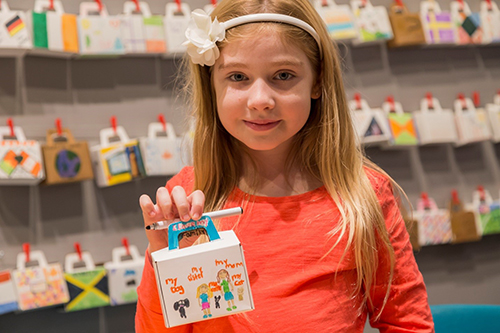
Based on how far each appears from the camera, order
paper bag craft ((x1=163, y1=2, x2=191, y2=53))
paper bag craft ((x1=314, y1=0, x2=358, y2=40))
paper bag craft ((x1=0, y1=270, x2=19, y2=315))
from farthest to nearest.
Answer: paper bag craft ((x1=314, y1=0, x2=358, y2=40))
paper bag craft ((x1=163, y1=2, x2=191, y2=53))
paper bag craft ((x1=0, y1=270, x2=19, y2=315))

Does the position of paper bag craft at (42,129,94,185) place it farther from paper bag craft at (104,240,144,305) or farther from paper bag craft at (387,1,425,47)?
paper bag craft at (387,1,425,47)

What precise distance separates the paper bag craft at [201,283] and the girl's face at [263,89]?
0.28m

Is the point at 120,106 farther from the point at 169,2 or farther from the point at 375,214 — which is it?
the point at 375,214

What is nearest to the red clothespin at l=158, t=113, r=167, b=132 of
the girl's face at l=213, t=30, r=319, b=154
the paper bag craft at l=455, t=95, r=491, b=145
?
the girl's face at l=213, t=30, r=319, b=154

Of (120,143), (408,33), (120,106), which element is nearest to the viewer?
(120,143)

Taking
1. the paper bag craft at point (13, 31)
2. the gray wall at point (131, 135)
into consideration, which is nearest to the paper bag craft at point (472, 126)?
the gray wall at point (131, 135)

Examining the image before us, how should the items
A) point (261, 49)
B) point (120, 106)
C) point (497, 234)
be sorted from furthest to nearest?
1. point (497, 234)
2. point (120, 106)
3. point (261, 49)

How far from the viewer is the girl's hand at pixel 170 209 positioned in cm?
69

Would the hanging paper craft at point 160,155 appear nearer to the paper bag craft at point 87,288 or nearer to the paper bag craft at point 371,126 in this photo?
the paper bag craft at point 87,288

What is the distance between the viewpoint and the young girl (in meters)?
0.85

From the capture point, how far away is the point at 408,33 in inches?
83.8

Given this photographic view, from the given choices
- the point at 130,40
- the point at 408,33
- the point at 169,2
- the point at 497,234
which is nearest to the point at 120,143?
the point at 130,40

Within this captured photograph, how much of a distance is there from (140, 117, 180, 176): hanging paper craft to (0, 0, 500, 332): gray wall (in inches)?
5.1

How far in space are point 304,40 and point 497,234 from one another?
184cm
